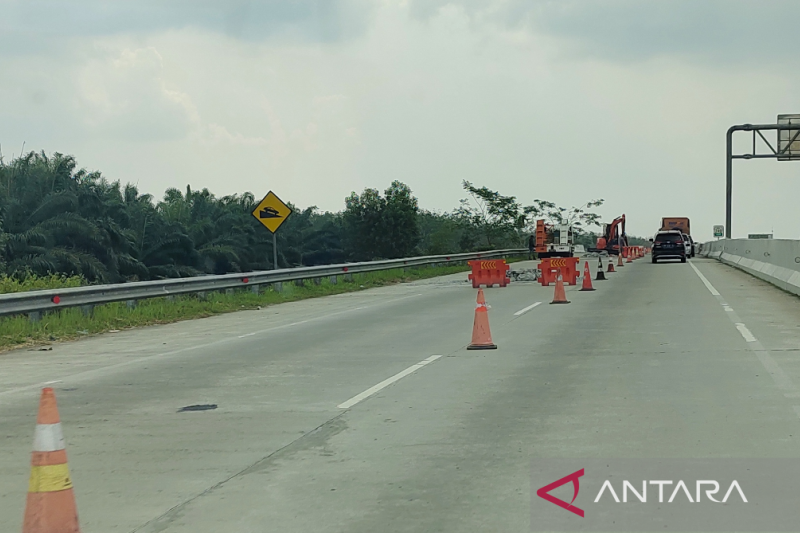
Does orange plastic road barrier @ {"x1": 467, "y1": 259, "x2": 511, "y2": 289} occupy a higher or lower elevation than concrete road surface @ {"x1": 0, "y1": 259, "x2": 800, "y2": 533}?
higher

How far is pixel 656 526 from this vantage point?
5.67m

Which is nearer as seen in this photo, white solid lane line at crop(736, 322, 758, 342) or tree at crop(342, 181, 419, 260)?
white solid lane line at crop(736, 322, 758, 342)

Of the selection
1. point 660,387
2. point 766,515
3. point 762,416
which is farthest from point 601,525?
point 660,387

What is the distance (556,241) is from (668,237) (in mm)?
7586

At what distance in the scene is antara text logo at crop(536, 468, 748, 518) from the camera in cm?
618

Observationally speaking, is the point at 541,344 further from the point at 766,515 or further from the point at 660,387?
the point at 766,515

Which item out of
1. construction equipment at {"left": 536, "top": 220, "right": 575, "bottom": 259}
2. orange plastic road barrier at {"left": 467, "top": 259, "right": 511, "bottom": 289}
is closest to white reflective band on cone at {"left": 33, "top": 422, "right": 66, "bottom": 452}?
orange plastic road barrier at {"left": 467, "top": 259, "right": 511, "bottom": 289}

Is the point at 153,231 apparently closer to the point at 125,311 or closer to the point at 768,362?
the point at 125,311

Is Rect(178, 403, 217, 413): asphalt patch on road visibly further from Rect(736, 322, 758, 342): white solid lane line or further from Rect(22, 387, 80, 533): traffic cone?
Rect(736, 322, 758, 342): white solid lane line

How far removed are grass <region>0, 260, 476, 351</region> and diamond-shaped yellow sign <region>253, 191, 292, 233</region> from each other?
6.44ft

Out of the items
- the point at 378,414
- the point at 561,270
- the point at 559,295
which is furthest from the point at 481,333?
the point at 561,270

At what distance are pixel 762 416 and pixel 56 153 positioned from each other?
127ft

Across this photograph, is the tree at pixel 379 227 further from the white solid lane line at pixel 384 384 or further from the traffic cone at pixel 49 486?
the traffic cone at pixel 49 486

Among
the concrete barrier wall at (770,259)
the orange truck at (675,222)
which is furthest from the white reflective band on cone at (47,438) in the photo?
the orange truck at (675,222)
